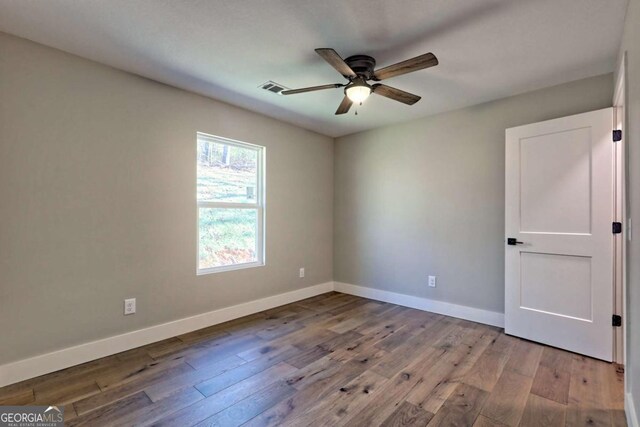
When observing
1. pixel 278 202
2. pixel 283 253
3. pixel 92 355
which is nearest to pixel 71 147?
pixel 92 355

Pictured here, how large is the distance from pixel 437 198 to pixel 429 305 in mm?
1309

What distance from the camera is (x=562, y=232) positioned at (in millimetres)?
2660

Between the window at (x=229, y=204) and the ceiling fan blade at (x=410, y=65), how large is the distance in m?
1.95

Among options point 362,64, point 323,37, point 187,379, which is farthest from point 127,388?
point 362,64

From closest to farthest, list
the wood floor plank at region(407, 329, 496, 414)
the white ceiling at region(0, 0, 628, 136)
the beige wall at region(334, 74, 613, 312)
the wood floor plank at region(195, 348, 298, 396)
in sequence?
the white ceiling at region(0, 0, 628, 136), the wood floor plank at region(407, 329, 496, 414), the wood floor plank at region(195, 348, 298, 396), the beige wall at region(334, 74, 613, 312)

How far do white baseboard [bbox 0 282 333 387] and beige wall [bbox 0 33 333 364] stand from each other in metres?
0.06

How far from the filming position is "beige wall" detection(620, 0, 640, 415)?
4.84ft

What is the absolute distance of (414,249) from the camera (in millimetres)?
3828

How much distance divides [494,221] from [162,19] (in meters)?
3.42

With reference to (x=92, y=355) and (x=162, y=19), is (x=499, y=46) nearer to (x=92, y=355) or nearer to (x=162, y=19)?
(x=162, y=19)

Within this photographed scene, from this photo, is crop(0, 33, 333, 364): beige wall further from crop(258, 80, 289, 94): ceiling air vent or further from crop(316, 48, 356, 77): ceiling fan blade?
crop(316, 48, 356, 77): ceiling fan blade

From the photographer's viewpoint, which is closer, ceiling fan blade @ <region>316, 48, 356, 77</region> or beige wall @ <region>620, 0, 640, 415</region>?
beige wall @ <region>620, 0, 640, 415</region>

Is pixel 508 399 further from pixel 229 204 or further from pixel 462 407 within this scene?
pixel 229 204

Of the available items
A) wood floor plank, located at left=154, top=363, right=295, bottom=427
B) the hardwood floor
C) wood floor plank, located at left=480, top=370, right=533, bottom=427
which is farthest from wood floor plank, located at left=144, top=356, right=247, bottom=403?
wood floor plank, located at left=480, top=370, right=533, bottom=427
